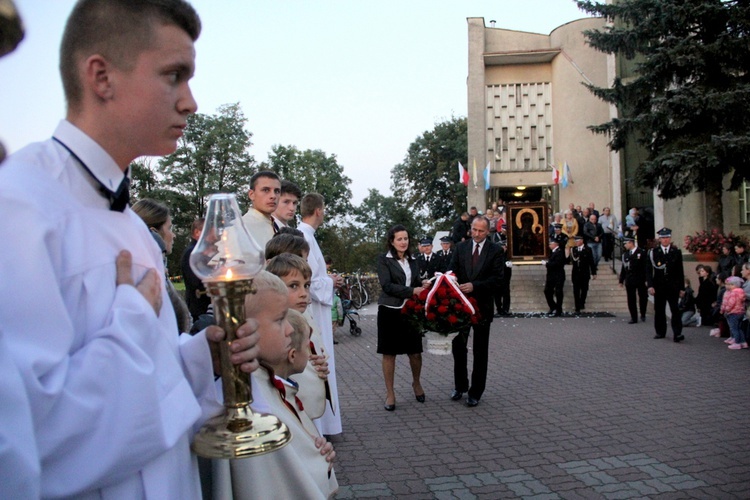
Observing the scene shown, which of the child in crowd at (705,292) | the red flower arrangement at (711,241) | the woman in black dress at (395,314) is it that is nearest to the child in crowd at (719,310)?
the child in crowd at (705,292)

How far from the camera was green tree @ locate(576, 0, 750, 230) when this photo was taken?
1878 cm

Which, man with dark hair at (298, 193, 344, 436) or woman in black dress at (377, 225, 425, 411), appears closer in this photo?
man with dark hair at (298, 193, 344, 436)

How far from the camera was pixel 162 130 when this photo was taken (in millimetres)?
1521

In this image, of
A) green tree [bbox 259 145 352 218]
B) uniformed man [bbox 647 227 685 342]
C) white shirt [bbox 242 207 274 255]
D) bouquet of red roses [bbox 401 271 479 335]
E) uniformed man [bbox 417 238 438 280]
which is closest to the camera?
white shirt [bbox 242 207 274 255]

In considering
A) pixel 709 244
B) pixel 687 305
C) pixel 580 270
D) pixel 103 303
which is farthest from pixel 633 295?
pixel 103 303

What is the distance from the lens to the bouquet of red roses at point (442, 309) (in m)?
7.47

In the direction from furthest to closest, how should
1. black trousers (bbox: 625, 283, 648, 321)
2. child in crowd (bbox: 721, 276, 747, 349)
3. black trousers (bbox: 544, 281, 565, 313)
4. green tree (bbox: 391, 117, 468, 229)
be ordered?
1. green tree (bbox: 391, 117, 468, 229)
2. black trousers (bbox: 544, 281, 565, 313)
3. black trousers (bbox: 625, 283, 648, 321)
4. child in crowd (bbox: 721, 276, 747, 349)

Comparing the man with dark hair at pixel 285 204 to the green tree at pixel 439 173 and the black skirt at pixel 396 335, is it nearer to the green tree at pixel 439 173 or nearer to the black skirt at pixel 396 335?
the black skirt at pixel 396 335

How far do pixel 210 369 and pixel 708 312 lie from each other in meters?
16.3

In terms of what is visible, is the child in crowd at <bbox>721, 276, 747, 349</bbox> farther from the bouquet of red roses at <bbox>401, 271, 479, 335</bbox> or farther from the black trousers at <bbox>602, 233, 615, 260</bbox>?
the black trousers at <bbox>602, 233, 615, 260</bbox>

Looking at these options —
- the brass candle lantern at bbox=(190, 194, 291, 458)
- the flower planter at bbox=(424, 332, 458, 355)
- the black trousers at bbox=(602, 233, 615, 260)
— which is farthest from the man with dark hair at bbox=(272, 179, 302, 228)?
the black trousers at bbox=(602, 233, 615, 260)

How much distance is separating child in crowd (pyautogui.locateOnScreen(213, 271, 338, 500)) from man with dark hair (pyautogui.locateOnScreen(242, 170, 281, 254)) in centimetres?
312

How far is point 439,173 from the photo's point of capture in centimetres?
5544

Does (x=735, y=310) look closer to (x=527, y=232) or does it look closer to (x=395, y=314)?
(x=395, y=314)
